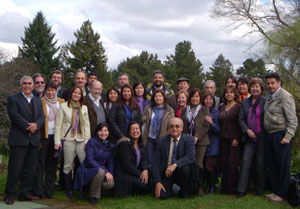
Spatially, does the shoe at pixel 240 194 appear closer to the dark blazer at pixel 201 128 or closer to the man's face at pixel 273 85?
the dark blazer at pixel 201 128

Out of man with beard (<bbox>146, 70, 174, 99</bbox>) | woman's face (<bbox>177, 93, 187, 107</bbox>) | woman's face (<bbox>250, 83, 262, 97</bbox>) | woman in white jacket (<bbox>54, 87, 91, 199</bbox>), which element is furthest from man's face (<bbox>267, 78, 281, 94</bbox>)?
woman in white jacket (<bbox>54, 87, 91, 199</bbox>)

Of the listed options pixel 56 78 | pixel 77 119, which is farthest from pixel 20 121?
pixel 56 78

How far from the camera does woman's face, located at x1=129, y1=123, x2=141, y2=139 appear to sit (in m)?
6.34

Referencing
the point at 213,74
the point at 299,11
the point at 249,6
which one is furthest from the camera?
the point at 213,74

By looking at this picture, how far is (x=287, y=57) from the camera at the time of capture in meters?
20.7

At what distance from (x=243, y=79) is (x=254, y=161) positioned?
5.56 feet

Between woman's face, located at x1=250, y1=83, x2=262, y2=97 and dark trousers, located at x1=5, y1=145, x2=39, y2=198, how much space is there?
4126 mm

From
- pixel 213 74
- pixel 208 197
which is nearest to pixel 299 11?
pixel 208 197

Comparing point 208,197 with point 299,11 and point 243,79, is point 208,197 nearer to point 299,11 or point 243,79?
point 243,79

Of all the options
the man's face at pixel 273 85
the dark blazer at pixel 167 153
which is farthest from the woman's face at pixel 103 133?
the man's face at pixel 273 85

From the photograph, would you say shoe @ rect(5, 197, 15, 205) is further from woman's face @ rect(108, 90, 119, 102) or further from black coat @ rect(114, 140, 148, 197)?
→ woman's face @ rect(108, 90, 119, 102)

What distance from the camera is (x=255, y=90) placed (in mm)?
6336

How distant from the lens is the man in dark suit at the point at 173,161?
610 centimetres

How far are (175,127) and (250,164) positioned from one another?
1.63 m
